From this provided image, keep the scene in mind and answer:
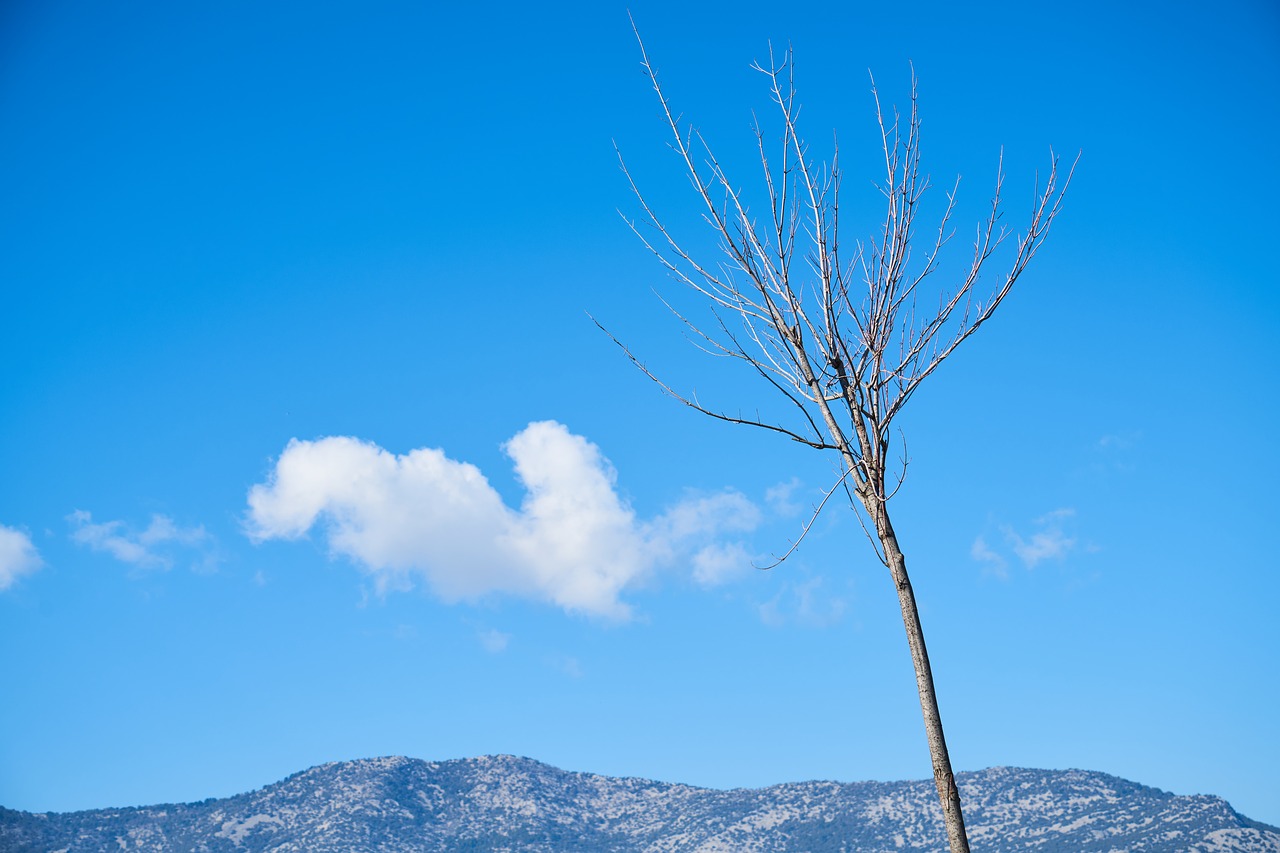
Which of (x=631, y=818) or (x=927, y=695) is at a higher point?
(x=631, y=818)

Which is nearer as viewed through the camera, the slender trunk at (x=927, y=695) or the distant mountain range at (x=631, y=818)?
the slender trunk at (x=927, y=695)

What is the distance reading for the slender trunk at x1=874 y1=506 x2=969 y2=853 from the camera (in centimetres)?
571

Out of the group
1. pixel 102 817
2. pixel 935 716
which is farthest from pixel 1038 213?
pixel 102 817

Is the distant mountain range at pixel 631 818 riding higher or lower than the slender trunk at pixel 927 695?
higher

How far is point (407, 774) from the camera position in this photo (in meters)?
171

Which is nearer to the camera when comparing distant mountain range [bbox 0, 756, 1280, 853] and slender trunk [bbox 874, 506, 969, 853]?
slender trunk [bbox 874, 506, 969, 853]

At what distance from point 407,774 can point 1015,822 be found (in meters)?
96.3

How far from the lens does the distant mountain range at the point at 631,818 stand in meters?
119

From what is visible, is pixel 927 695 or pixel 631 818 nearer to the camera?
pixel 927 695

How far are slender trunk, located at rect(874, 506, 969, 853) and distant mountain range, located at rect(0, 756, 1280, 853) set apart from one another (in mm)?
117504

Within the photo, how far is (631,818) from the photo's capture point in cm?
16612

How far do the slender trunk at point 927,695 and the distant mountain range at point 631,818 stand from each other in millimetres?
117504

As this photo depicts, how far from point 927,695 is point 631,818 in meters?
172

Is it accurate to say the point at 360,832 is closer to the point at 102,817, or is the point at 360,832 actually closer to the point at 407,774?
the point at 407,774
